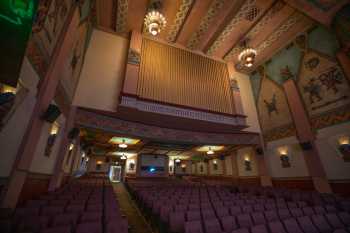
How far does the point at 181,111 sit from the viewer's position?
7156 millimetres

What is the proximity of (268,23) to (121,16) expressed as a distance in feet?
23.9

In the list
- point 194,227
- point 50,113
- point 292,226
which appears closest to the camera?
point 194,227

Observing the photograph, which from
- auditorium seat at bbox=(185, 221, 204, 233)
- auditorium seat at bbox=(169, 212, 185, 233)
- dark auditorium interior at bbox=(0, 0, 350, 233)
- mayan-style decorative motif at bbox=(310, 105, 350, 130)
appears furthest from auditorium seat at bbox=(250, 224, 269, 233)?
mayan-style decorative motif at bbox=(310, 105, 350, 130)

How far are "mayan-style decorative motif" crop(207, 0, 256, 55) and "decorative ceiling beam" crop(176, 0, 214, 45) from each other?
58.9 inches

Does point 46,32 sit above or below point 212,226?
above

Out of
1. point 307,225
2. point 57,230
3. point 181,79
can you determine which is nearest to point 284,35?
point 181,79

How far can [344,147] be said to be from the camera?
591 cm

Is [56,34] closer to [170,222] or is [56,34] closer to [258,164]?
[170,222]

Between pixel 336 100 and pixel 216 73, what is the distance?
18.3 ft

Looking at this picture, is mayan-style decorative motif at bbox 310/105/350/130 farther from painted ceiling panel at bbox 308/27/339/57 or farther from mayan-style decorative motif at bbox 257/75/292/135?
painted ceiling panel at bbox 308/27/339/57

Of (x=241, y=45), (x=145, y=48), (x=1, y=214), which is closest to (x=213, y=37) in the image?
(x=241, y=45)

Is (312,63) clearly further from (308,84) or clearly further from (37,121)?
(37,121)

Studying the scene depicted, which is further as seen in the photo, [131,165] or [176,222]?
[131,165]

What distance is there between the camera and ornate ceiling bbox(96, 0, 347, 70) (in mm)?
6863
